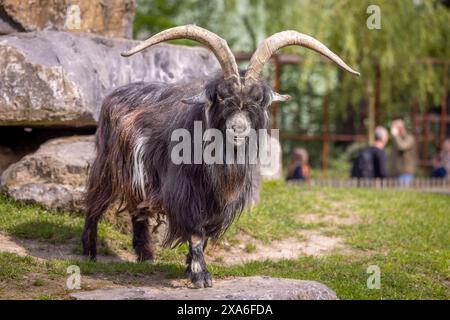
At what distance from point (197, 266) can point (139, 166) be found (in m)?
1.39

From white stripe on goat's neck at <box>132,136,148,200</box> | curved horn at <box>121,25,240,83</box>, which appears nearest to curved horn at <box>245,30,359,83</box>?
curved horn at <box>121,25,240,83</box>

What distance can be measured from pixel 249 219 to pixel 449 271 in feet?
9.42

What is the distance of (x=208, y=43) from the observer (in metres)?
7.86

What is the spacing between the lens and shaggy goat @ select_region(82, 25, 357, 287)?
24.8 ft

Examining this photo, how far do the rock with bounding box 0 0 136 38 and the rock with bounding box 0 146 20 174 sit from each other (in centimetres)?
155

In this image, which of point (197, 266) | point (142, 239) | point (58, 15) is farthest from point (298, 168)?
point (197, 266)

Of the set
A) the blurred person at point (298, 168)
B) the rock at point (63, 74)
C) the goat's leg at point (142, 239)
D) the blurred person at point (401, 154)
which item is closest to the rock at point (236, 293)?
the goat's leg at point (142, 239)

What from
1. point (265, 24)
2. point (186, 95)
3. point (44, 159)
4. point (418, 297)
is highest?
point (265, 24)

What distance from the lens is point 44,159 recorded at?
→ 35.0ft

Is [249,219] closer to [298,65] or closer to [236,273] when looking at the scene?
[236,273]

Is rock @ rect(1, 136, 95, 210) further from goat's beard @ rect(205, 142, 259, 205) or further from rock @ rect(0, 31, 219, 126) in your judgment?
goat's beard @ rect(205, 142, 259, 205)

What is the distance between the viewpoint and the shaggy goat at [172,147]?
24.8 ft

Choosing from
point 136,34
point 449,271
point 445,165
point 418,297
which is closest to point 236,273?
point 418,297

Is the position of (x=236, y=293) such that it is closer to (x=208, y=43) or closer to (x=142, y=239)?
(x=208, y=43)
